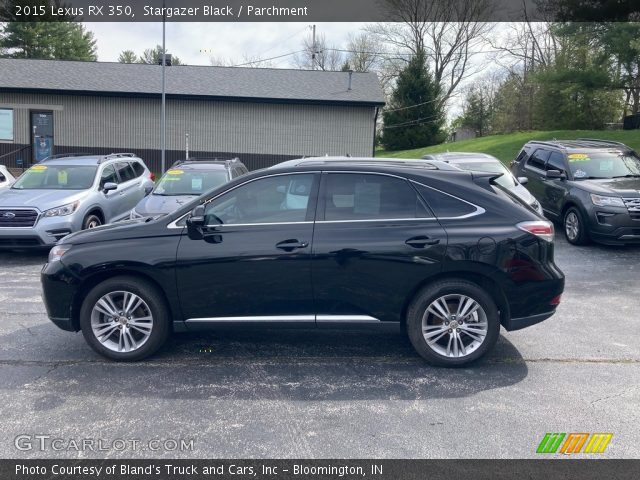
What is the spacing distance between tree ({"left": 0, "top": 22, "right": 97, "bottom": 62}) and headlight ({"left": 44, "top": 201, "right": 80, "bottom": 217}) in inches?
1456

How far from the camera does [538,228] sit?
17.7 feet

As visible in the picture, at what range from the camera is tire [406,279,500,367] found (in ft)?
17.6

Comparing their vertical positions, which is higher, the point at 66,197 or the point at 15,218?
the point at 66,197

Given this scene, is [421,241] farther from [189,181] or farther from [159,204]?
[189,181]

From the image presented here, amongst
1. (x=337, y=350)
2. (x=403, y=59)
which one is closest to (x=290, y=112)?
(x=337, y=350)

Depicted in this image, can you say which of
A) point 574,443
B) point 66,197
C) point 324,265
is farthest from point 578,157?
point 66,197

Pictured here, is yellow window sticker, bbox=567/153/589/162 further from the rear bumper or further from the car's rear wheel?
the rear bumper

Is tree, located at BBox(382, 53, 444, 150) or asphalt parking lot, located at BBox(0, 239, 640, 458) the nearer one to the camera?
asphalt parking lot, located at BBox(0, 239, 640, 458)

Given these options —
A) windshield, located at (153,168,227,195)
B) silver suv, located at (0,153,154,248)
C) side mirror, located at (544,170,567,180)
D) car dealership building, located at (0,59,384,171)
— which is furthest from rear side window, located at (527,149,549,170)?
car dealership building, located at (0,59,384,171)

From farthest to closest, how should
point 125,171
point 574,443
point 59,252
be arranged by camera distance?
point 125,171 < point 59,252 < point 574,443

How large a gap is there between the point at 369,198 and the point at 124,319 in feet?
8.00

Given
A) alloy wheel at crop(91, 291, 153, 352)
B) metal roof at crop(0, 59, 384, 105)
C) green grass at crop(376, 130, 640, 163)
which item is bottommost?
alloy wheel at crop(91, 291, 153, 352)

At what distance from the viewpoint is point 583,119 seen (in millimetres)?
33188

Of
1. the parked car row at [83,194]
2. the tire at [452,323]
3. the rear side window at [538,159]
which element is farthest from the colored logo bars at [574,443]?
the rear side window at [538,159]
